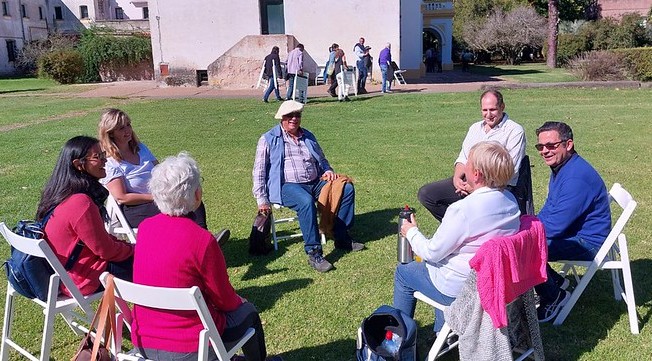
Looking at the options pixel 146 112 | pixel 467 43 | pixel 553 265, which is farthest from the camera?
pixel 467 43

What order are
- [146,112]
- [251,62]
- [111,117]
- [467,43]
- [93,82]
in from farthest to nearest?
[467,43], [93,82], [251,62], [146,112], [111,117]

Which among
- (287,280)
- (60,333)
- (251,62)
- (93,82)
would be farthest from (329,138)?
(93,82)

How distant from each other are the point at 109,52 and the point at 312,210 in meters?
33.0

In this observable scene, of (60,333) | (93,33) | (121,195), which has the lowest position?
(60,333)

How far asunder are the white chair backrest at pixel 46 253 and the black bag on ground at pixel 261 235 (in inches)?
84.4

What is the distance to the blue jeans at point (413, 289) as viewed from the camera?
129 inches

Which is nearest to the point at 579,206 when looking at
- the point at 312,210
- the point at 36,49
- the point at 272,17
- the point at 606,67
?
the point at 312,210

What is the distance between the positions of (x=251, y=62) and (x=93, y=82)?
15.1m

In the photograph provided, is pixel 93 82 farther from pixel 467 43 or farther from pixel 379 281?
pixel 379 281

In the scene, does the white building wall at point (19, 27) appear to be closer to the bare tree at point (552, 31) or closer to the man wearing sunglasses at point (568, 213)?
the bare tree at point (552, 31)

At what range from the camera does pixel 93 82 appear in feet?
112

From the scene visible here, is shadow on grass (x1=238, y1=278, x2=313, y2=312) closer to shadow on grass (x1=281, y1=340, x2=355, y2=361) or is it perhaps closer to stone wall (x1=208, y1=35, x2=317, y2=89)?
shadow on grass (x1=281, y1=340, x2=355, y2=361)

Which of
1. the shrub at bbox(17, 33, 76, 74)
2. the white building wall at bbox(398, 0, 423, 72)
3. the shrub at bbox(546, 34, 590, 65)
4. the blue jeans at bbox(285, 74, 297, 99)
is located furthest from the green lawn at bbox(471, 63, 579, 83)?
the shrub at bbox(17, 33, 76, 74)

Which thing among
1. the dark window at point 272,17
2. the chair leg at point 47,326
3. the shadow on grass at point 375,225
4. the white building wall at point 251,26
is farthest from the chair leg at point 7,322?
the dark window at point 272,17
